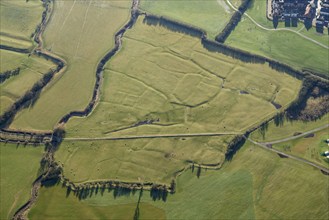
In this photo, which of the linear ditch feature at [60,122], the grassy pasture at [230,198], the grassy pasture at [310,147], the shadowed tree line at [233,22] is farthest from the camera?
the shadowed tree line at [233,22]

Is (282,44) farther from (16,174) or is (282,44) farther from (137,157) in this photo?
(16,174)

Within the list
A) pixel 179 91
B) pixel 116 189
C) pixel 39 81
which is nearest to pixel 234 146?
pixel 179 91

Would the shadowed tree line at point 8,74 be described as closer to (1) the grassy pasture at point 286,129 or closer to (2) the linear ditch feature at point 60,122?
(2) the linear ditch feature at point 60,122

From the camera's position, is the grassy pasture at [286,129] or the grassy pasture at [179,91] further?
the grassy pasture at [179,91]

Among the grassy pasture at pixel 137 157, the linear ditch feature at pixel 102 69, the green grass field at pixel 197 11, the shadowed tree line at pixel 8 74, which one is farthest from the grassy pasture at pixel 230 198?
the green grass field at pixel 197 11

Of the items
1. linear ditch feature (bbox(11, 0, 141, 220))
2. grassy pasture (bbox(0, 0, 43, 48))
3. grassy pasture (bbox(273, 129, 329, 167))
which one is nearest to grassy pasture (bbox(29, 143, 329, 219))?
linear ditch feature (bbox(11, 0, 141, 220))

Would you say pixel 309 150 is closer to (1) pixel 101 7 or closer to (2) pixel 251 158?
(2) pixel 251 158
